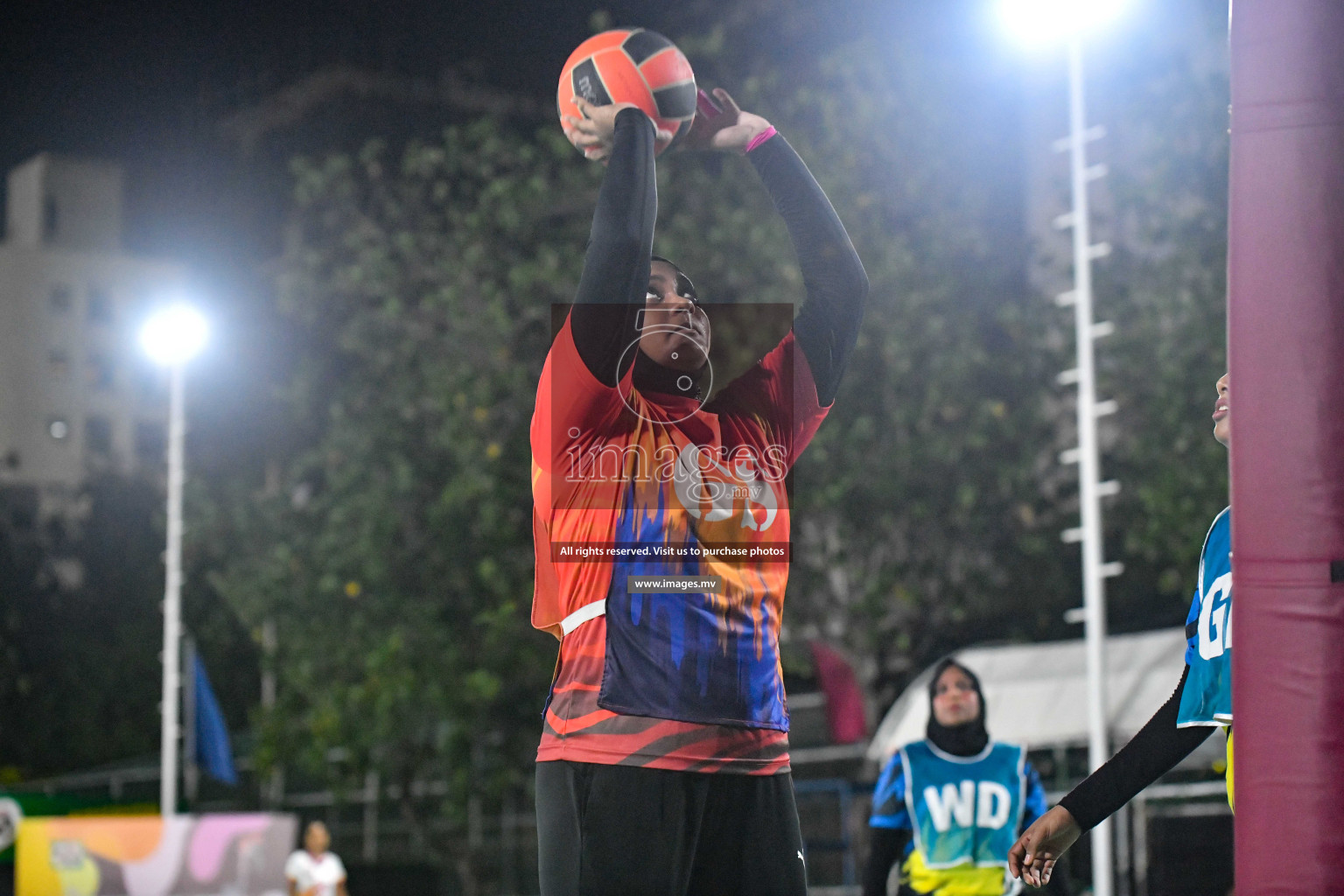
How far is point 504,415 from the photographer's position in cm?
1931

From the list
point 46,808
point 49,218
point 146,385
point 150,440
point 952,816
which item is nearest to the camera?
point 952,816

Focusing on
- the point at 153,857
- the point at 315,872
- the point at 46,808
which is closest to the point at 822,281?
the point at 315,872

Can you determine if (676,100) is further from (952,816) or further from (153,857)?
(153,857)

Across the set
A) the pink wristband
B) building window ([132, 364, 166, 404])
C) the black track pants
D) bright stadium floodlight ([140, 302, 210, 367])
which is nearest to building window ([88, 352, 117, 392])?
building window ([132, 364, 166, 404])

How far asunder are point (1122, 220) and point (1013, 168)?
2.57 m

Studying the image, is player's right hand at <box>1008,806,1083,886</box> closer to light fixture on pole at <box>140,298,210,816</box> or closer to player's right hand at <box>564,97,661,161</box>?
player's right hand at <box>564,97,661,161</box>

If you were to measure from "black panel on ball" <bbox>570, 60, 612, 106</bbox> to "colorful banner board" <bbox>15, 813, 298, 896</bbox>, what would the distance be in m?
15.7

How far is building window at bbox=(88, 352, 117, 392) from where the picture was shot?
57062 mm

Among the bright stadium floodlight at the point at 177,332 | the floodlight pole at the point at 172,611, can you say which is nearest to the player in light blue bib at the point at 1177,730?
the floodlight pole at the point at 172,611

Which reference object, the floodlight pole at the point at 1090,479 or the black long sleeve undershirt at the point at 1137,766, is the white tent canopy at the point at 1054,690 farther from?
the black long sleeve undershirt at the point at 1137,766

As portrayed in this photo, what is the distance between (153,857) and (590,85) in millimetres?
16018

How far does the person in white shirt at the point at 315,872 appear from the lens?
52.2ft

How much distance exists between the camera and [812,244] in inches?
153

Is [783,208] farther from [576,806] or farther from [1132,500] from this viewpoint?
[1132,500]
